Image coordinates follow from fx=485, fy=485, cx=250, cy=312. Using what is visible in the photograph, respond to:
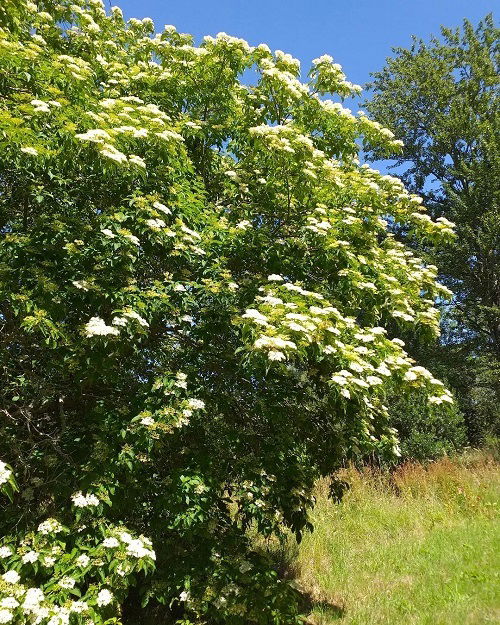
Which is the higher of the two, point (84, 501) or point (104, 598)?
Answer: point (84, 501)

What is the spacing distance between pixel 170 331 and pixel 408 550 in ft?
13.4

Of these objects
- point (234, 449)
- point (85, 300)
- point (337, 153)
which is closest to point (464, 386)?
point (337, 153)

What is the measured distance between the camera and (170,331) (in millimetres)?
4582

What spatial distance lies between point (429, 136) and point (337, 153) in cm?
1421

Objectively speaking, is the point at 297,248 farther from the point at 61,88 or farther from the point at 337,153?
the point at 61,88

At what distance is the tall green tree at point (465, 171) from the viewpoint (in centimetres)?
1538

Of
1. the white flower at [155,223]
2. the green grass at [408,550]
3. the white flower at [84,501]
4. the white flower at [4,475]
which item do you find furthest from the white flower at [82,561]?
the green grass at [408,550]

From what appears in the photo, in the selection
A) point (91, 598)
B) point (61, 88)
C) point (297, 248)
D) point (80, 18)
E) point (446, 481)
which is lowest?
point (91, 598)

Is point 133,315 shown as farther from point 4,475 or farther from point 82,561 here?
point 82,561

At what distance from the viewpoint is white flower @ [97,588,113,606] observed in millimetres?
2867

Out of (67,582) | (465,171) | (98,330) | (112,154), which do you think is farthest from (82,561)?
(465,171)

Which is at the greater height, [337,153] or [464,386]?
[337,153]

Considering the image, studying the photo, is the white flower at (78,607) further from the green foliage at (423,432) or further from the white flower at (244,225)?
the green foliage at (423,432)

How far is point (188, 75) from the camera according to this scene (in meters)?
5.30
